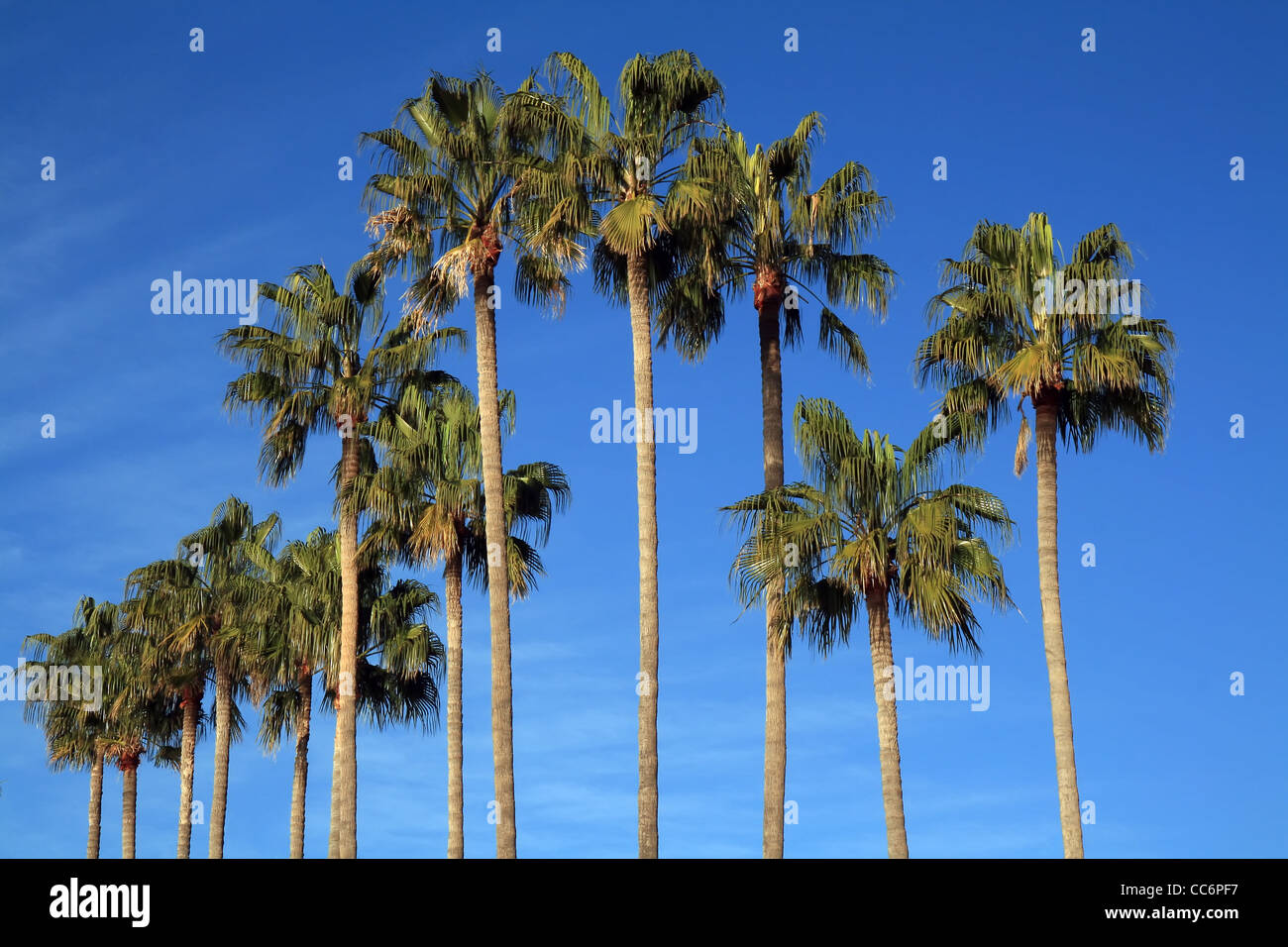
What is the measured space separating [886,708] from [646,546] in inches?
239

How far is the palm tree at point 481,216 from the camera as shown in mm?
32875

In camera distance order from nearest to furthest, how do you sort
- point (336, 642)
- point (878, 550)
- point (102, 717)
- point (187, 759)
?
point (878, 550)
point (336, 642)
point (187, 759)
point (102, 717)

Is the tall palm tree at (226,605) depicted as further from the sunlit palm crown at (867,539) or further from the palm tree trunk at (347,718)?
the sunlit palm crown at (867,539)

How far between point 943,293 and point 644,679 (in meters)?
12.1

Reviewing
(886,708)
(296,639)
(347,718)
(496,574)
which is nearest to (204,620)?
(296,639)

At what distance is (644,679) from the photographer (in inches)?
1172

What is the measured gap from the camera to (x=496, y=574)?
32062 mm

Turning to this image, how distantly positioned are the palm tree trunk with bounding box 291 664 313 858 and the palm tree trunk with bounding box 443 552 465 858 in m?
11.8

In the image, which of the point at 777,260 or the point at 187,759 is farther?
the point at 187,759

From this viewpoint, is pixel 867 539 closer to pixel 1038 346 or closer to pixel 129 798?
pixel 1038 346
